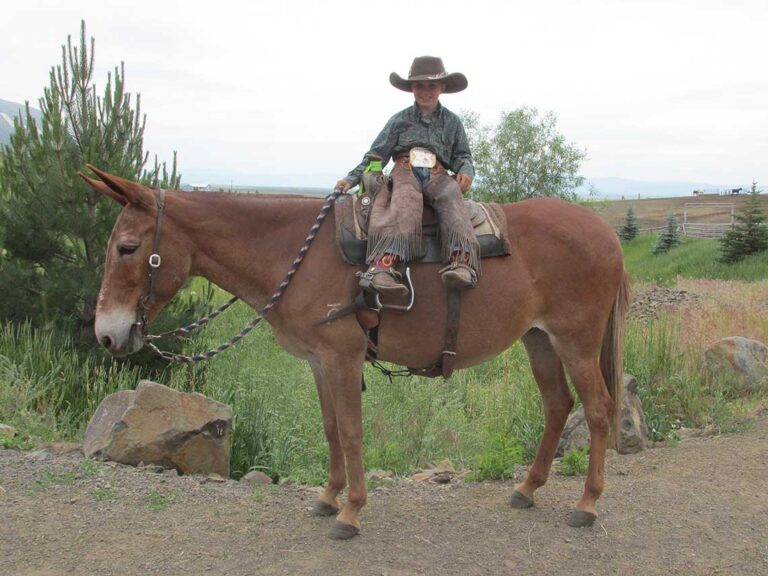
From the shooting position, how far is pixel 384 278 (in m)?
3.83

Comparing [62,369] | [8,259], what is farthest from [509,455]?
[8,259]

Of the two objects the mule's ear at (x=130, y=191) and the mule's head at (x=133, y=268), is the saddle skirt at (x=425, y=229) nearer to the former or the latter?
the mule's head at (x=133, y=268)

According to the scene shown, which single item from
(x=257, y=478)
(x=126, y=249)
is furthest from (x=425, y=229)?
(x=257, y=478)

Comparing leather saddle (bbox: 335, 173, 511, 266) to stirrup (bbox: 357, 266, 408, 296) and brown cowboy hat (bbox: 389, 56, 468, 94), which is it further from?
brown cowboy hat (bbox: 389, 56, 468, 94)

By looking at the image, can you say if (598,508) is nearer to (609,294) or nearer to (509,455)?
(509,455)

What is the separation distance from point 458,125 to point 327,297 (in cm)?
159

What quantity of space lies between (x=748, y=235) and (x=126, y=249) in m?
25.1

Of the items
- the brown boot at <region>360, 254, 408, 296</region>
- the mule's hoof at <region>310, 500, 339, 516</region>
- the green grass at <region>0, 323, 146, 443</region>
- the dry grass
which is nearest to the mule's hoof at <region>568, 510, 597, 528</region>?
the mule's hoof at <region>310, 500, 339, 516</region>

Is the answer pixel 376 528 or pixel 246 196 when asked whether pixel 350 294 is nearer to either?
pixel 246 196

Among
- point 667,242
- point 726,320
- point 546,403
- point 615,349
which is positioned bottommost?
point 726,320

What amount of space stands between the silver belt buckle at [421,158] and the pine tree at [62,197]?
494 centimetres

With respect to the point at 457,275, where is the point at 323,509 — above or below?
below

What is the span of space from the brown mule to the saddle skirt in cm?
8

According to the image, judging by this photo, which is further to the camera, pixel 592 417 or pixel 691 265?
pixel 691 265
